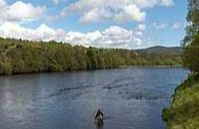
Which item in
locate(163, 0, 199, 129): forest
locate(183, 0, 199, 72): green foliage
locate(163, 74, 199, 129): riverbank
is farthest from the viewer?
locate(183, 0, 199, 72): green foliage

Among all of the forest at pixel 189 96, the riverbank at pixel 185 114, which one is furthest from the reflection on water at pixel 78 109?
the riverbank at pixel 185 114

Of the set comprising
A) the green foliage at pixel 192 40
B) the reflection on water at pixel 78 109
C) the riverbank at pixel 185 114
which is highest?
the green foliage at pixel 192 40

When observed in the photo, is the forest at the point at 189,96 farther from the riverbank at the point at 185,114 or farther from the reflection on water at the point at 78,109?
the reflection on water at the point at 78,109

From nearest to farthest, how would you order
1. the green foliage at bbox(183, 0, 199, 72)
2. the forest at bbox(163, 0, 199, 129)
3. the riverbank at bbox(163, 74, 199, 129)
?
the riverbank at bbox(163, 74, 199, 129) < the forest at bbox(163, 0, 199, 129) < the green foliage at bbox(183, 0, 199, 72)

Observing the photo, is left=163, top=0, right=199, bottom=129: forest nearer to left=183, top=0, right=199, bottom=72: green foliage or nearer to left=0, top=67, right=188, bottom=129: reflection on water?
left=183, top=0, right=199, bottom=72: green foliage

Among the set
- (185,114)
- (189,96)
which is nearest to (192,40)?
(189,96)

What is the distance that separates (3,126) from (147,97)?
3638 cm

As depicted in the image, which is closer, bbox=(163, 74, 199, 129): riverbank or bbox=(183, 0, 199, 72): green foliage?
bbox=(163, 74, 199, 129): riverbank

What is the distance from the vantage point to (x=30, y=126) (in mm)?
54375

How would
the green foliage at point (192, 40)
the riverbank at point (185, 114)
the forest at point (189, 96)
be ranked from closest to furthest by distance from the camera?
1. the riverbank at point (185, 114)
2. the forest at point (189, 96)
3. the green foliage at point (192, 40)

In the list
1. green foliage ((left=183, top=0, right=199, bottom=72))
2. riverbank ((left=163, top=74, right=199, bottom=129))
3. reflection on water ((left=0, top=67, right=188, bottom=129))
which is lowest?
reflection on water ((left=0, top=67, right=188, bottom=129))

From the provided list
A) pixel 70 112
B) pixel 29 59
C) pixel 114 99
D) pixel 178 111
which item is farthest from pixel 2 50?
pixel 178 111

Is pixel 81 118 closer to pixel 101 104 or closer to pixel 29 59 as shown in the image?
pixel 101 104

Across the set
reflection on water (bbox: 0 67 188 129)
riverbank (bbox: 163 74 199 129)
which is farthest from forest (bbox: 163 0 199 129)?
reflection on water (bbox: 0 67 188 129)
